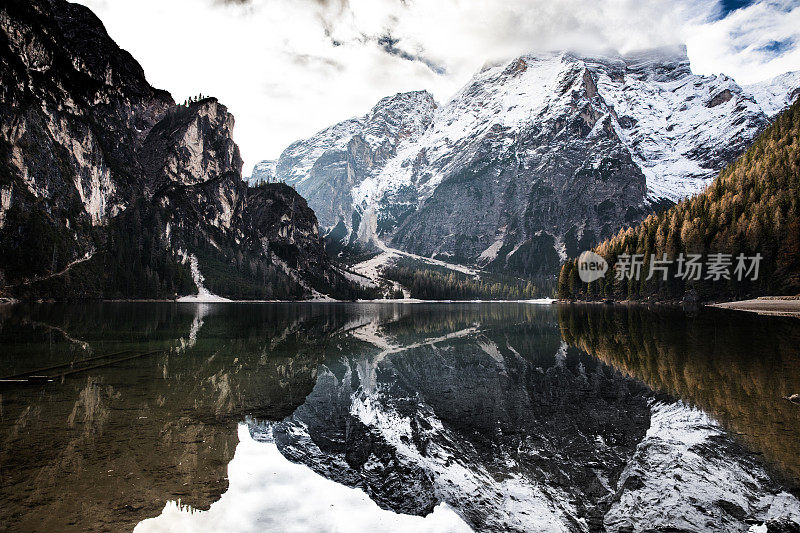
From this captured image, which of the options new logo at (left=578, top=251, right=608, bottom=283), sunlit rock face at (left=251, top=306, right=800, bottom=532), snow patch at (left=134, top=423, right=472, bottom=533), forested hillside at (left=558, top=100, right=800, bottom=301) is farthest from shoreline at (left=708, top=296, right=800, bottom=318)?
snow patch at (left=134, top=423, right=472, bottom=533)

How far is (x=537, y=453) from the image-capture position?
13.8 metres

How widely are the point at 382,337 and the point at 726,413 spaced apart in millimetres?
37653

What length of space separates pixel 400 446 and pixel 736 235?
4220 inches

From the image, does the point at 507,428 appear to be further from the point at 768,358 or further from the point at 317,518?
the point at 768,358

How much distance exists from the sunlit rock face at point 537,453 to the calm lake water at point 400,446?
70 millimetres

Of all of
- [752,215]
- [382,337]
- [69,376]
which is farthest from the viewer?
[752,215]

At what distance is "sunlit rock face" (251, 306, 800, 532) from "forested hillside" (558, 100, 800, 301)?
293 feet

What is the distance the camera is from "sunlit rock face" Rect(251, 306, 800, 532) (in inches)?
401

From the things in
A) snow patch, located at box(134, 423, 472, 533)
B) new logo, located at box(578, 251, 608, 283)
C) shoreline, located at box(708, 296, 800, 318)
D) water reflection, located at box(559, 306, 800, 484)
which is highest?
new logo, located at box(578, 251, 608, 283)

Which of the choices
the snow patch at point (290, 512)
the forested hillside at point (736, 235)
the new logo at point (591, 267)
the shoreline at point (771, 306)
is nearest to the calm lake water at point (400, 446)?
the snow patch at point (290, 512)

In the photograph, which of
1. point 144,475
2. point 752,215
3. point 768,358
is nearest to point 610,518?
point 144,475

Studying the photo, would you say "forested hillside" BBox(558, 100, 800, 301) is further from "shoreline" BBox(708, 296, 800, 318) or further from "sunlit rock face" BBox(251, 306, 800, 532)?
"sunlit rock face" BBox(251, 306, 800, 532)

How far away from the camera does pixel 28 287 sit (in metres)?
150

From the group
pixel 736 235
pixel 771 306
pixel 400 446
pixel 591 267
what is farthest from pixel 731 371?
pixel 591 267
